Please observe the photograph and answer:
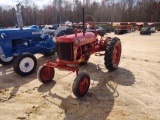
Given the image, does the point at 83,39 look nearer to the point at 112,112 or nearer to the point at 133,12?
the point at 112,112

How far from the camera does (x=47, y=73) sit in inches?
197

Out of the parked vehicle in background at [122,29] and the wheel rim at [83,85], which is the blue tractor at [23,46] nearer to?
the wheel rim at [83,85]

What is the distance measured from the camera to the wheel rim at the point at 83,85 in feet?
13.3

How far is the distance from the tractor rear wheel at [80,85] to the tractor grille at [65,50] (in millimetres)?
→ 648

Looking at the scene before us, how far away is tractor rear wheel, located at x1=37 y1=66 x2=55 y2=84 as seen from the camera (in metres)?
4.76

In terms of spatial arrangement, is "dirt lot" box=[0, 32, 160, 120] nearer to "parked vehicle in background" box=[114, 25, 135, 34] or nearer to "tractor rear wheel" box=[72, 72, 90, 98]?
"tractor rear wheel" box=[72, 72, 90, 98]

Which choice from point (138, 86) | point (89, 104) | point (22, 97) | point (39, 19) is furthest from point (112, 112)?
point (39, 19)

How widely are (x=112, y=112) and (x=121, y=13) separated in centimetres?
3845

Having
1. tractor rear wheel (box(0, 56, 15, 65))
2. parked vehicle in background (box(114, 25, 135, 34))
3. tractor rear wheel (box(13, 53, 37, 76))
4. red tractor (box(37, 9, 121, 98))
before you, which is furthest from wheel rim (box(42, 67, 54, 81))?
parked vehicle in background (box(114, 25, 135, 34))

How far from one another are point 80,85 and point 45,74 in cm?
132

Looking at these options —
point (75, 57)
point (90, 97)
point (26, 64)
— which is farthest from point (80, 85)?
point (26, 64)

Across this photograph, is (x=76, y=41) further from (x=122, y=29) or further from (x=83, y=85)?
(x=122, y=29)

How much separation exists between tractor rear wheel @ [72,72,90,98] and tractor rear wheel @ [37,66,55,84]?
1.20 metres

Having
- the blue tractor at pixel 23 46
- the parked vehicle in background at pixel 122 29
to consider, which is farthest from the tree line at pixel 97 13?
the blue tractor at pixel 23 46
